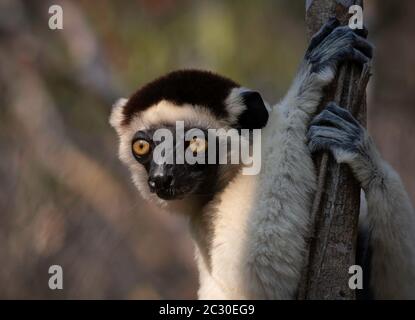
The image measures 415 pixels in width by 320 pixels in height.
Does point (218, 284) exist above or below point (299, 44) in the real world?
below

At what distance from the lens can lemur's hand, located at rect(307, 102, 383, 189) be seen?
330 centimetres

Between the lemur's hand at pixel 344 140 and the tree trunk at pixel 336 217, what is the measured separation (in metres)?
0.05

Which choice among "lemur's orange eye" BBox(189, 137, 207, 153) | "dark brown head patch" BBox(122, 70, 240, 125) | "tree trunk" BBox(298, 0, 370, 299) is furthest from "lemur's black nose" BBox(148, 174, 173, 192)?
"tree trunk" BBox(298, 0, 370, 299)

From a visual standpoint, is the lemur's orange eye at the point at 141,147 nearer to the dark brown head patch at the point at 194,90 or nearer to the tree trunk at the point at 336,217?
the dark brown head patch at the point at 194,90

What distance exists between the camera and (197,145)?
3.70m

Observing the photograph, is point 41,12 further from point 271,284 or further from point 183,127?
point 271,284

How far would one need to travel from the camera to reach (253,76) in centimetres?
1225

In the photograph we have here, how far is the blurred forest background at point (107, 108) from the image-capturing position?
795 cm

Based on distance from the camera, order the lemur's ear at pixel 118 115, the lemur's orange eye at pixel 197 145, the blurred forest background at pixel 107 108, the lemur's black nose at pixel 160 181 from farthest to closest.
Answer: the blurred forest background at pixel 107 108, the lemur's ear at pixel 118 115, the lemur's orange eye at pixel 197 145, the lemur's black nose at pixel 160 181

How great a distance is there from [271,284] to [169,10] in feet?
32.7

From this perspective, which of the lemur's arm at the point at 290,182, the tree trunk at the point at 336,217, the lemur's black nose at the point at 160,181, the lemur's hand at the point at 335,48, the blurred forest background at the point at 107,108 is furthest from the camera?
the blurred forest background at the point at 107,108

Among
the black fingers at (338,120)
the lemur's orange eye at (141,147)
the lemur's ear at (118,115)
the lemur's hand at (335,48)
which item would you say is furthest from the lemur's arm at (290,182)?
the lemur's ear at (118,115)

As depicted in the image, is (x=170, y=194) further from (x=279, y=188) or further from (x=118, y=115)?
(x=118, y=115)
